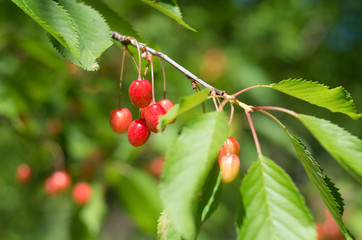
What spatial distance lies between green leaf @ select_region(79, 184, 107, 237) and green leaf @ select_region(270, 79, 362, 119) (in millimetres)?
1889

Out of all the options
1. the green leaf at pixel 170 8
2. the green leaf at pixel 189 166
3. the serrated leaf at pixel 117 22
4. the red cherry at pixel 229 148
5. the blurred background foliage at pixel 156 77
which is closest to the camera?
the green leaf at pixel 189 166

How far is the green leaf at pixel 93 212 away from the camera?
7.87 feet

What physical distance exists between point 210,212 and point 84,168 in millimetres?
2011

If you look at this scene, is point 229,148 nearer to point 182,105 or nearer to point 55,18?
point 182,105

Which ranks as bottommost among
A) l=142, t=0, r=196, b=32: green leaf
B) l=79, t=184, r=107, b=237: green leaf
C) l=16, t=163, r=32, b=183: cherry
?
l=16, t=163, r=32, b=183: cherry

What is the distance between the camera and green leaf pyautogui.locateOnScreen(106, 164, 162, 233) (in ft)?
A: 7.90

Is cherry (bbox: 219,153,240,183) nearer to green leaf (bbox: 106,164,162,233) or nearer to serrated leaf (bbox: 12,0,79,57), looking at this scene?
serrated leaf (bbox: 12,0,79,57)

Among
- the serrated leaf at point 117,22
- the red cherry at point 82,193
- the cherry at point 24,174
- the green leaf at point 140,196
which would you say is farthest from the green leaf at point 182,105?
the cherry at point 24,174

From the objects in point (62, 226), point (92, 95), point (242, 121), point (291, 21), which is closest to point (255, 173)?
point (92, 95)

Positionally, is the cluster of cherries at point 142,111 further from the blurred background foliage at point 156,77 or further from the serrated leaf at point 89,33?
the blurred background foliage at point 156,77

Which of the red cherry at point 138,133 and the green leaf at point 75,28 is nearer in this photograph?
the green leaf at point 75,28

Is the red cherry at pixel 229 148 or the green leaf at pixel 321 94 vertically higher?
the green leaf at pixel 321 94

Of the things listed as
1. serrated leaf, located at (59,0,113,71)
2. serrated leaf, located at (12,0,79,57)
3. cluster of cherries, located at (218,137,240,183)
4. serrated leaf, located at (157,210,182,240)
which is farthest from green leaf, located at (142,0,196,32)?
serrated leaf, located at (157,210,182,240)

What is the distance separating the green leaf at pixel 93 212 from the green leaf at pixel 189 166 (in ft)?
6.04
